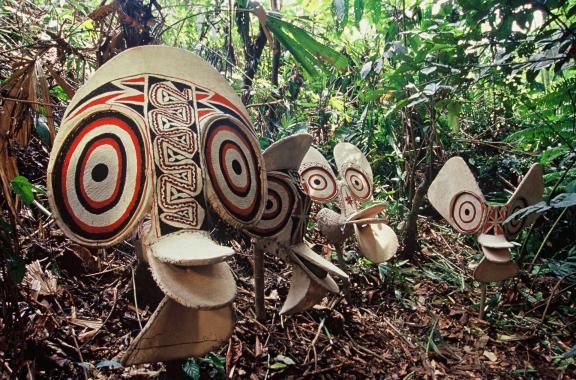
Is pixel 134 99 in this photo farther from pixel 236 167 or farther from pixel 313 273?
pixel 313 273

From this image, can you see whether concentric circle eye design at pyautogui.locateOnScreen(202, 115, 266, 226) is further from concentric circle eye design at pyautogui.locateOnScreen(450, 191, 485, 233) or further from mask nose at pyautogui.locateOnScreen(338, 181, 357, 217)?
concentric circle eye design at pyautogui.locateOnScreen(450, 191, 485, 233)

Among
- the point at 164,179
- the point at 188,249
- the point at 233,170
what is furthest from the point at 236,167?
the point at 188,249

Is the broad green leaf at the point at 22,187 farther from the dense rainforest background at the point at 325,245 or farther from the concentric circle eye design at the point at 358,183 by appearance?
the concentric circle eye design at the point at 358,183

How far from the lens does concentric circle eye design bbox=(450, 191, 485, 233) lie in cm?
198

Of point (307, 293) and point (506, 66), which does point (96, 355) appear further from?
point (506, 66)

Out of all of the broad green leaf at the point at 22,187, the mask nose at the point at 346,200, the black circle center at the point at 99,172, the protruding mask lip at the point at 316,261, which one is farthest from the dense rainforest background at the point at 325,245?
the mask nose at the point at 346,200

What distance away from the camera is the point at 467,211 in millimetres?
2018

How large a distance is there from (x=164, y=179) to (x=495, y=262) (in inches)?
67.6

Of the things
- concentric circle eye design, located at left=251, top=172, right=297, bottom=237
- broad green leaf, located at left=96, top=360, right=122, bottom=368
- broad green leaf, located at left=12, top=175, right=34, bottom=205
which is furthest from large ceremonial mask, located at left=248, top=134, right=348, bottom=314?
broad green leaf, located at left=12, top=175, right=34, bottom=205

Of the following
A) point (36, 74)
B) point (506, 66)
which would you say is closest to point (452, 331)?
point (506, 66)

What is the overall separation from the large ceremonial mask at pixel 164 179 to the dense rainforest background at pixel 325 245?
0.18 m

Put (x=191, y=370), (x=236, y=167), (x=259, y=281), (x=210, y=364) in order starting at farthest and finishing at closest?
(x=259, y=281), (x=210, y=364), (x=191, y=370), (x=236, y=167)

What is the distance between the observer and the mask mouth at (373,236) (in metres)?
1.83

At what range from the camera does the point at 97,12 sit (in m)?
1.27
